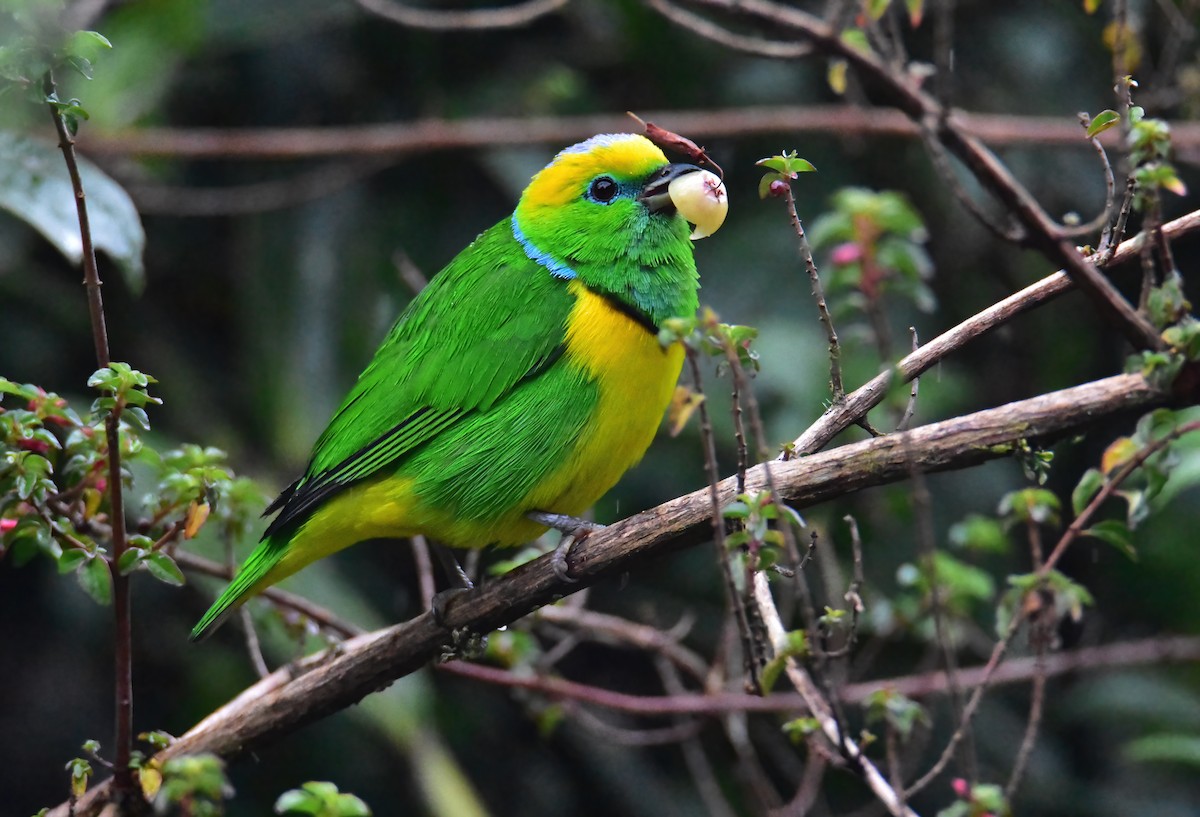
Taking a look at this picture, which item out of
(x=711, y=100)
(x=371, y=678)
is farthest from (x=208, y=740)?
(x=711, y=100)

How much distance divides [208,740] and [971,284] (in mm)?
3116

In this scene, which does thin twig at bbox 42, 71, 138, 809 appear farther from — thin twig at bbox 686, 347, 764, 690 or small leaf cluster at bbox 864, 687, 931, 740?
small leaf cluster at bbox 864, 687, 931, 740

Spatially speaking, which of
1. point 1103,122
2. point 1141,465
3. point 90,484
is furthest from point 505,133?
point 1141,465

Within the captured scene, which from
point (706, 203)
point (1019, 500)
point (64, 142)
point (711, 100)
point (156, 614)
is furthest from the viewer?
point (711, 100)

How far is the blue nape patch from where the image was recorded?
2.97 meters

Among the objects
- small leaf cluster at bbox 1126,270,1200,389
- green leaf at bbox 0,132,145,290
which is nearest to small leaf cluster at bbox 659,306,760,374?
small leaf cluster at bbox 1126,270,1200,389

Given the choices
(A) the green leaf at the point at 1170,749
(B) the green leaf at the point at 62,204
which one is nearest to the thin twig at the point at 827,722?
(A) the green leaf at the point at 1170,749

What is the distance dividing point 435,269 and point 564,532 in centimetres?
217

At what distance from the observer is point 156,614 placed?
4.44m

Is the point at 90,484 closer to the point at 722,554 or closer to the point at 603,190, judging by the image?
the point at 722,554

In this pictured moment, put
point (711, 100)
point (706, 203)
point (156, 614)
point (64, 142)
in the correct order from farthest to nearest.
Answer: point (711, 100), point (156, 614), point (706, 203), point (64, 142)

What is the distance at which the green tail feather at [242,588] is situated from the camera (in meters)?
2.64

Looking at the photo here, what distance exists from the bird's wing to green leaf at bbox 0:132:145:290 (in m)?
0.62

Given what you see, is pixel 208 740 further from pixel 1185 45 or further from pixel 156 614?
pixel 1185 45
